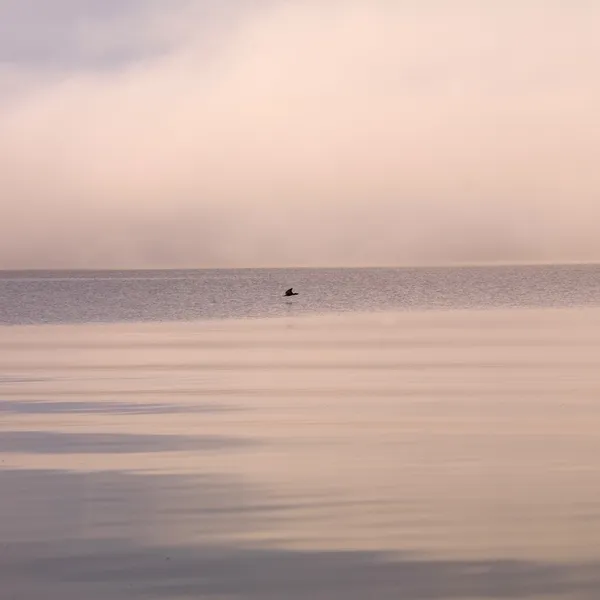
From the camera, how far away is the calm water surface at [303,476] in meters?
9.75

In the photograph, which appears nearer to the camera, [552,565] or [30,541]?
[552,565]

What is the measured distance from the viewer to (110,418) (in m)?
18.8

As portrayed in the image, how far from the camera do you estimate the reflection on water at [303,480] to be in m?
9.74

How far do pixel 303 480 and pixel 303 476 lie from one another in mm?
235

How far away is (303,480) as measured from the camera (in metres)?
13.5

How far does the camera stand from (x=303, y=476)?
44.9ft

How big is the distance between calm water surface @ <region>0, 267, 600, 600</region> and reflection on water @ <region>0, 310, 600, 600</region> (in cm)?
3

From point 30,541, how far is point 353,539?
9.86 feet

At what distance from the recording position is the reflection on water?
32.0 feet

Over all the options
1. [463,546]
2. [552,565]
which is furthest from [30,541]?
[552,565]

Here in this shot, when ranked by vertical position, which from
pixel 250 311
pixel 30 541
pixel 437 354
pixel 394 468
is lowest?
pixel 30 541

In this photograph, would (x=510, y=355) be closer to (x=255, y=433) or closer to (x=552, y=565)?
(x=255, y=433)

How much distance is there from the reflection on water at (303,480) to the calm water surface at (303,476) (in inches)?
1.3

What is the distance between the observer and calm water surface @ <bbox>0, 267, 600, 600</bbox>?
9.75m
